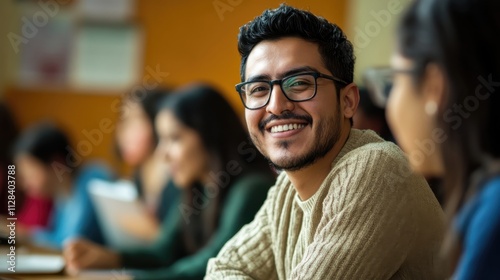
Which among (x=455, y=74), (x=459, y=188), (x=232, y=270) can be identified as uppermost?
(x=455, y=74)

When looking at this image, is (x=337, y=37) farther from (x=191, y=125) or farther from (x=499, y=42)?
(x=191, y=125)

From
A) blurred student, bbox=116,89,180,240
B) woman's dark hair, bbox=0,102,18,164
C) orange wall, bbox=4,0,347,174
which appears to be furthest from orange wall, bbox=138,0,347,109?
woman's dark hair, bbox=0,102,18,164

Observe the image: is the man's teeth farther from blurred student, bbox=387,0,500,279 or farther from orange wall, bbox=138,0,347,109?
orange wall, bbox=138,0,347,109

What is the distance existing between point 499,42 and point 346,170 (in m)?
0.26

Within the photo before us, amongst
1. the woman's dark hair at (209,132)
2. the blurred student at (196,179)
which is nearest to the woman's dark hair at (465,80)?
the blurred student at (196,179)

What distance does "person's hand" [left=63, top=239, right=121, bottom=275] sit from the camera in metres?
1.63

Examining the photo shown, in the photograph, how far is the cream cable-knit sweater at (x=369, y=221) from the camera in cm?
84

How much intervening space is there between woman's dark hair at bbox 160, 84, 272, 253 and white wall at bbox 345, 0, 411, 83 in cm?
35

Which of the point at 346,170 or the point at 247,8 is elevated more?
the point at 247,8

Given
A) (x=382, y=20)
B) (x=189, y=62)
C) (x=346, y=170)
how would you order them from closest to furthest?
1. (x=346, y=170)
2. (x=382, y=20)
3. (x=189, y=62)

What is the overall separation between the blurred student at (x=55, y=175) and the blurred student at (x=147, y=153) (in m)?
0.17

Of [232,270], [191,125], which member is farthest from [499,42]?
[191,125]

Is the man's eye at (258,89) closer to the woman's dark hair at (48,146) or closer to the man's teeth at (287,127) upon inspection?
the man's teeth at (287,127)

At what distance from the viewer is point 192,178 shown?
184cm
